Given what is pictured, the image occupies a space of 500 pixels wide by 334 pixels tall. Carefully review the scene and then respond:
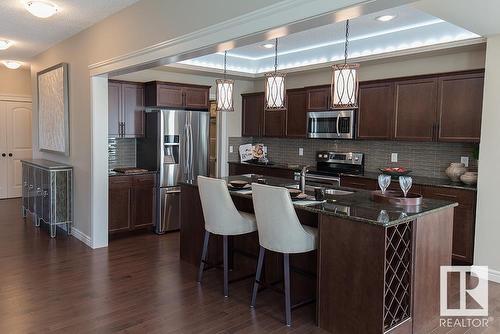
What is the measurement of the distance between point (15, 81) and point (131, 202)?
4879 mm

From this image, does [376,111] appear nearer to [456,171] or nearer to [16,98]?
[456,171]

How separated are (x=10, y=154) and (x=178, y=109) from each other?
15.3ft

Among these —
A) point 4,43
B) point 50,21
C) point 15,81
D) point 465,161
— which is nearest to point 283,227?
point 465,161

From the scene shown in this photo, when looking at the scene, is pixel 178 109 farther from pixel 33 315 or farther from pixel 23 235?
pixel 33 315

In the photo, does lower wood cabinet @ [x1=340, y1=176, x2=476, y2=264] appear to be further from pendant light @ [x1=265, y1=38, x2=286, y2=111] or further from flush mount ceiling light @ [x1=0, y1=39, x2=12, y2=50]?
flush mount ceiling light @ [x1=0, y1=39, x2=12, y2=50]

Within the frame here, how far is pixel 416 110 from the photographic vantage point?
4.92 metres

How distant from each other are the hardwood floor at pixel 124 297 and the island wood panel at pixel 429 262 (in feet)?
0.52

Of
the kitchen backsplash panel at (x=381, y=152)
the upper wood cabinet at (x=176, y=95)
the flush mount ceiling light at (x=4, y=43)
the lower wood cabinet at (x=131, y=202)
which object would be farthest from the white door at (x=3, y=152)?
the kitchen backsplash panel at (x=381, y=152)

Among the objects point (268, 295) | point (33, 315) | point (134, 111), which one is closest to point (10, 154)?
point (134, 111)

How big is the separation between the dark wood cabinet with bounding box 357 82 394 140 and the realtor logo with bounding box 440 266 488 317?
1837 mm

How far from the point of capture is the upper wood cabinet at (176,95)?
19.0 feet

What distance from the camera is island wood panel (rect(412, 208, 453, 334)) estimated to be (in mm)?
2857

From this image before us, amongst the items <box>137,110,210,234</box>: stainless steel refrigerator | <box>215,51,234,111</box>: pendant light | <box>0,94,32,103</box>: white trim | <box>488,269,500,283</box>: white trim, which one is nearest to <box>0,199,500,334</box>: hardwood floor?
<box>488,269,500,283</box>: white trim

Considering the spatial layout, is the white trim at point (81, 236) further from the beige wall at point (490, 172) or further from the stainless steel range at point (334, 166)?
the beige wall at point (490, 172)
